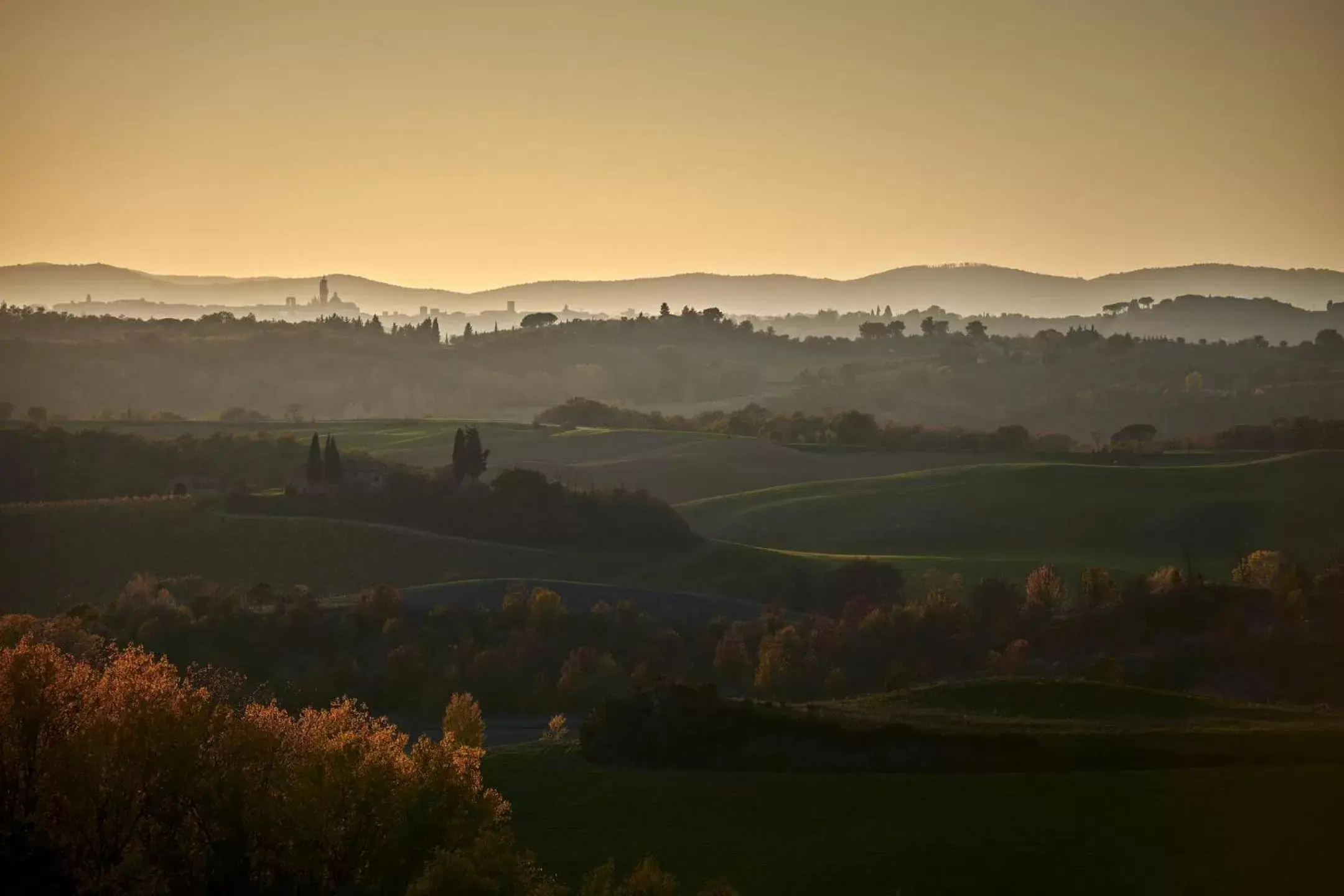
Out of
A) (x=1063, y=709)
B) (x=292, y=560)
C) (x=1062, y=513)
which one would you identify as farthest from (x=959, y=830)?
(x=1062, y=513)

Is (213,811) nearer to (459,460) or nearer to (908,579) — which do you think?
(908,579)

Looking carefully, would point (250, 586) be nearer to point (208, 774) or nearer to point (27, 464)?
point (27, 464)

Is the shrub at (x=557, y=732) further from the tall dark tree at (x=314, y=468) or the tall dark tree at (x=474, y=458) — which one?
the tall dark tree at (x=474, y=458)

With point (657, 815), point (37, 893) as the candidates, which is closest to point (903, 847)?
point (657, 815)

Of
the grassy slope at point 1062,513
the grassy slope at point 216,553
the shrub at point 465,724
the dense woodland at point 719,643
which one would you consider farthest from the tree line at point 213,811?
the grassy slope at point 1062,513

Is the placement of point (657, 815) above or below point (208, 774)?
below

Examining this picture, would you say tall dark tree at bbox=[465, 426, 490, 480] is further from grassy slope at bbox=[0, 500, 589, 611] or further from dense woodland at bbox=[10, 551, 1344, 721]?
dense woodland at bbox=[10, 551, 1344, 721]
